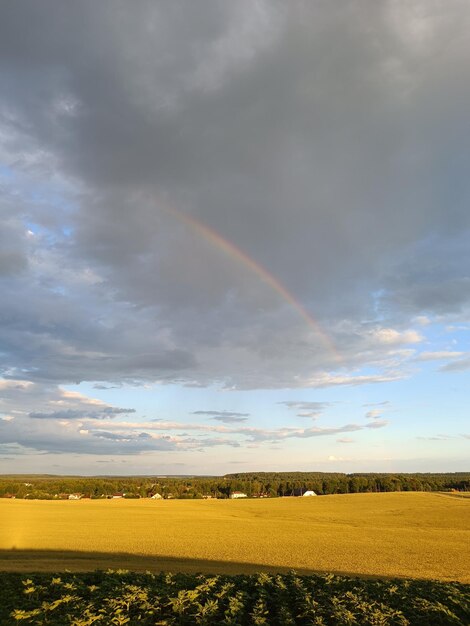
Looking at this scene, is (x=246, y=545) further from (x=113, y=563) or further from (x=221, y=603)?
(x=221, y=603)

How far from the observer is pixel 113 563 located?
1157 inches

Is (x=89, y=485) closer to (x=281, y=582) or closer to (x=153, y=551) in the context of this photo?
(x=153, y=551)

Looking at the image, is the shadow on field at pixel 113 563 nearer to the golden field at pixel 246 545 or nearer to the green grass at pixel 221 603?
the golden field at pixel 246 545

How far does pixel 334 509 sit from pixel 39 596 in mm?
84952

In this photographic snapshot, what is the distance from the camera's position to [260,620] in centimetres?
1212

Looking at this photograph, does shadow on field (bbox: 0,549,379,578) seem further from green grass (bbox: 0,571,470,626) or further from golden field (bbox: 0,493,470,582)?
green grass (bbox: 0,571,470,626)

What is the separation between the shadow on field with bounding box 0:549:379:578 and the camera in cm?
2680

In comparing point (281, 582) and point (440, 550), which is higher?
point (281, 582)

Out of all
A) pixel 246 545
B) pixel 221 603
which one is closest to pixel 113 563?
pixel 246 545

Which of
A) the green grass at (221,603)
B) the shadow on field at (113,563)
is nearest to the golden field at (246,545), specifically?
the shadow on field at (113,563)

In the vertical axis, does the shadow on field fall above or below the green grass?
below

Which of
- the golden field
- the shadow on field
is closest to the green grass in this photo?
the shadow on field

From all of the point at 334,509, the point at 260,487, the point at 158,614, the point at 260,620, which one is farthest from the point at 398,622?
the point at 260,487

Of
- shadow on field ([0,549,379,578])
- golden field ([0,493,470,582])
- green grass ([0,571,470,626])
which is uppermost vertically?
green grass ([0,571,470,626])
